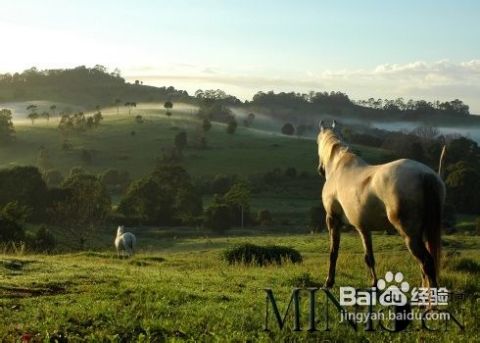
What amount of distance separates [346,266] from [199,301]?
7793 millimetres

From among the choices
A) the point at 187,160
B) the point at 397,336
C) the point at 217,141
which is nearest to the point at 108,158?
the point at 187,160

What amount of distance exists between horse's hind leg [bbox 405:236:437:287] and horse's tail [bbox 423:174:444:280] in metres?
0.23

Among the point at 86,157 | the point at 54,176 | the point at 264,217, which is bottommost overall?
the point at 264,217

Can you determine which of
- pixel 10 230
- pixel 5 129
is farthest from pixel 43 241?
pixel 5 129

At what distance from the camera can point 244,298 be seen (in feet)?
37.1

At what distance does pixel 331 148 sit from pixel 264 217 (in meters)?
71.2

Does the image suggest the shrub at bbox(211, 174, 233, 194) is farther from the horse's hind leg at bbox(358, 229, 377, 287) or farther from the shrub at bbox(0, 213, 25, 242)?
the horse's hind leg at bbox(358, 229, 377, 287)

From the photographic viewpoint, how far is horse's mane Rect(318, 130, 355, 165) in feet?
41.3

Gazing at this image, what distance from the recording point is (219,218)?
7525 centimetres

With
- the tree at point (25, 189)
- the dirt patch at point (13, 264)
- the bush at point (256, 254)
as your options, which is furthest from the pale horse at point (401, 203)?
the tree at point (25, 189)

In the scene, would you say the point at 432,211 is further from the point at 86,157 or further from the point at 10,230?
the point at 86,157

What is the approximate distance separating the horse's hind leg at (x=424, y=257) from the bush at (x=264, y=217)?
239ft

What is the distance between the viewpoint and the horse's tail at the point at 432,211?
31.0 ft

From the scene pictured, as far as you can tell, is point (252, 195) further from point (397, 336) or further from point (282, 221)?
point (397, 336)
